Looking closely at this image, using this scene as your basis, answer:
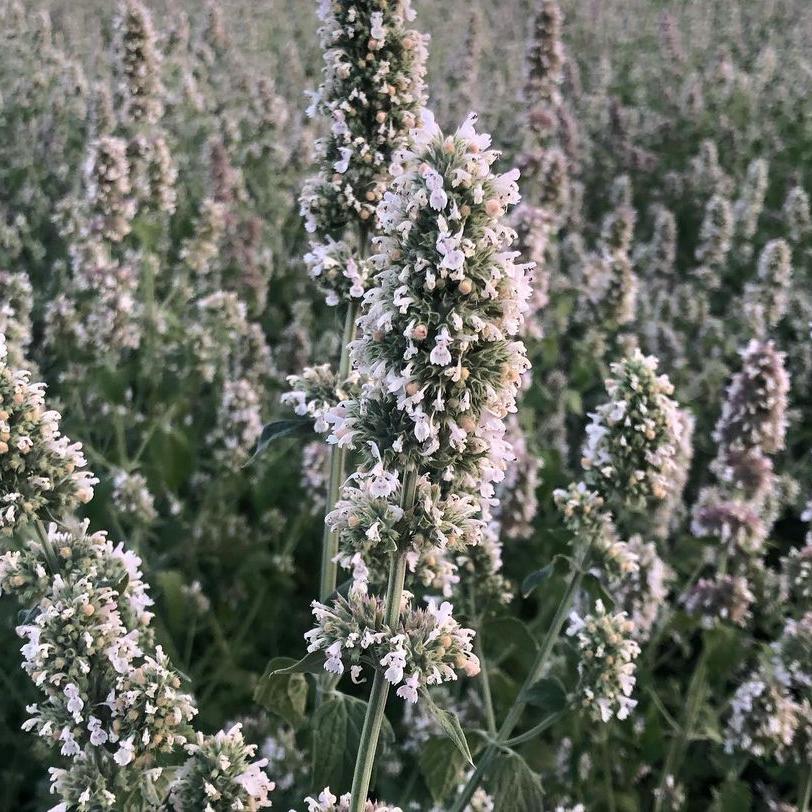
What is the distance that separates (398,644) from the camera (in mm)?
2055

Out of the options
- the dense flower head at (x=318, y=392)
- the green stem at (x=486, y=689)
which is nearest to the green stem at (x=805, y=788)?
the green stem at (x=486, y=689)

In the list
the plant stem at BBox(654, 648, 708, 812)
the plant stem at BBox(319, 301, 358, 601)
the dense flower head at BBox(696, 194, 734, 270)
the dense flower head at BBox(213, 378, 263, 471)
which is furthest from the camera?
the dense flower head at BBox(696, 194, 734, 270)

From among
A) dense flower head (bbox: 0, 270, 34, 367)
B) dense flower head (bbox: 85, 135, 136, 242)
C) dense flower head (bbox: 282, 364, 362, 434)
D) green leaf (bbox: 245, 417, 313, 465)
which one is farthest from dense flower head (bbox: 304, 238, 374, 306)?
dense flower head (bbox: 85, 135, 136, 242)

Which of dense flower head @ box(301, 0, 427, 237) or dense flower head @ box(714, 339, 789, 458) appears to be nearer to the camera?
dense flower head @ box(301, 0, 427, 237)

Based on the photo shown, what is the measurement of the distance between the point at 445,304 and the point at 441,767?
203 centimetres

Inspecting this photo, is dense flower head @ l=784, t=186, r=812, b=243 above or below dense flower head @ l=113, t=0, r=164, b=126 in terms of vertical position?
below

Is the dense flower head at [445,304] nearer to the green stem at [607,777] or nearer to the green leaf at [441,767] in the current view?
the green leaf at [441,767]

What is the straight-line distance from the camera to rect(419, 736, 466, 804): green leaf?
10.6 ft

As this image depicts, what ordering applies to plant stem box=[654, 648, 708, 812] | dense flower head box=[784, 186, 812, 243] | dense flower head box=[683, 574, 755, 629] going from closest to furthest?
plant stem box=[654, 648, 708, 812]
dense flower head box=[683, 574, 755, 629]
dense flower head box=[784, 186, 812, 243]

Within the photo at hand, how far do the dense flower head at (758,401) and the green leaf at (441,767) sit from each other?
2.25 metres

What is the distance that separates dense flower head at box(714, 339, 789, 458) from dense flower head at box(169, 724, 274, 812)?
3.23 metres

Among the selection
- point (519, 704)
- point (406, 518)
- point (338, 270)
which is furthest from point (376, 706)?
point (338, 270)

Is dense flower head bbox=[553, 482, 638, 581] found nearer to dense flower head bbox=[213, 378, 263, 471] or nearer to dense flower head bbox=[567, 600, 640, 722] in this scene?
dense flower head bbox=[567, 600, 640, 722]

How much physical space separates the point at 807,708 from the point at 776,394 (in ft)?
4.86
